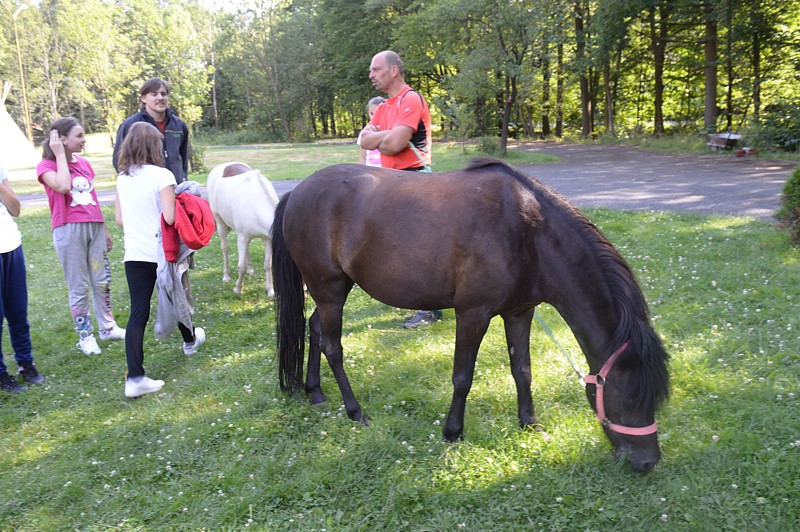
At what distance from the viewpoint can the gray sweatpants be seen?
4828mm

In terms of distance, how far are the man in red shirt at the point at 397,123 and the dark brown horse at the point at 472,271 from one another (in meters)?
0.80

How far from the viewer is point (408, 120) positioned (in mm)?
4492

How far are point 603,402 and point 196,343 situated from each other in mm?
3778

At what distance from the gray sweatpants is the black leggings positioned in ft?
3.57

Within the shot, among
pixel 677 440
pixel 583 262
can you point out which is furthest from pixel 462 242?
pixel 677 440

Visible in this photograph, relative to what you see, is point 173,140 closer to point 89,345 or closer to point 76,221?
point 76,221

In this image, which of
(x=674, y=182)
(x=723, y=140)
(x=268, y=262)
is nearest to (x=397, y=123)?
(x=268, y=262)

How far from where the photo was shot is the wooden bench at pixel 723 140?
18.5m

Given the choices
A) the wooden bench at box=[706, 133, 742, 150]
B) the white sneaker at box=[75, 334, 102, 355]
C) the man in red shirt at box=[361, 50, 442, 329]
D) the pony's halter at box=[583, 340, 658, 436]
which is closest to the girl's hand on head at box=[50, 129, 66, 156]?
the white sneaker at box=[75, 334, 102, 355]

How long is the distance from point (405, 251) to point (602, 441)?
1672mm

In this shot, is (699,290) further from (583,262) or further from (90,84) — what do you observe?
(90,84)

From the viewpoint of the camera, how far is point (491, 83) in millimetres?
18969

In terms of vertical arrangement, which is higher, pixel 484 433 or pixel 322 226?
pixel 322 226

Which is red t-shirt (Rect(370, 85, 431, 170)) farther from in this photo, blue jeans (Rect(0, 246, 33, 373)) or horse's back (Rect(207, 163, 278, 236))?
blue jeans (Rect(0, 246, 33, 373))
